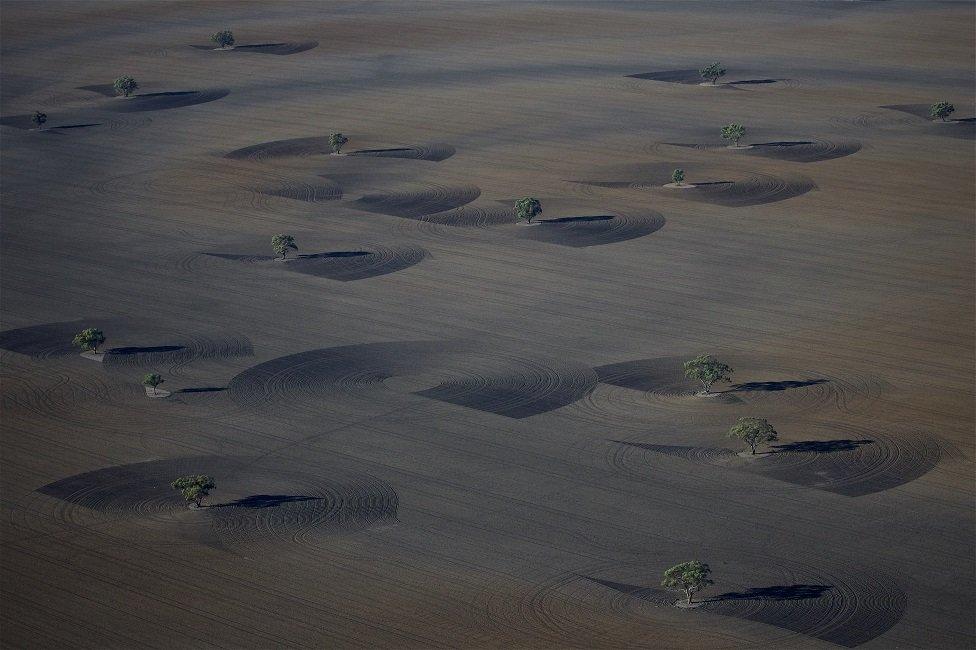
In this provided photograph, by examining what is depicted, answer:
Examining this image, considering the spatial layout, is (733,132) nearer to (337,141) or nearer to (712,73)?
(712,73)

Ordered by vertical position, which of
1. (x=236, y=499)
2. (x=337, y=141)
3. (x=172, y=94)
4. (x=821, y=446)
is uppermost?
(x=172, y=94)

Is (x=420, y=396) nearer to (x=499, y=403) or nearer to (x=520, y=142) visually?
(x=499, y=403)

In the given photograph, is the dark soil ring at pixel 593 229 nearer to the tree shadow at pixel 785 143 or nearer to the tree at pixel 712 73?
the tree shadow at pixel 785 143

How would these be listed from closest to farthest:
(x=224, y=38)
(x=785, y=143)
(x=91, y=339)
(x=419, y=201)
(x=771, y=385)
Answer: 1. (x=771, y=385)
2. (x=91, y=339)
3. (x=419, y=201)
4. (x=785, y=143)
5. (x=224, y=38)

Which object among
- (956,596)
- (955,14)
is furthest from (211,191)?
(955,14)

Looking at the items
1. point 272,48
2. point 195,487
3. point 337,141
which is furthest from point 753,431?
point 272,48

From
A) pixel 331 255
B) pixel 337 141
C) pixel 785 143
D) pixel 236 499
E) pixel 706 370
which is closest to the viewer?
pixel 236 499

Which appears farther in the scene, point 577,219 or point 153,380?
point 577,219
